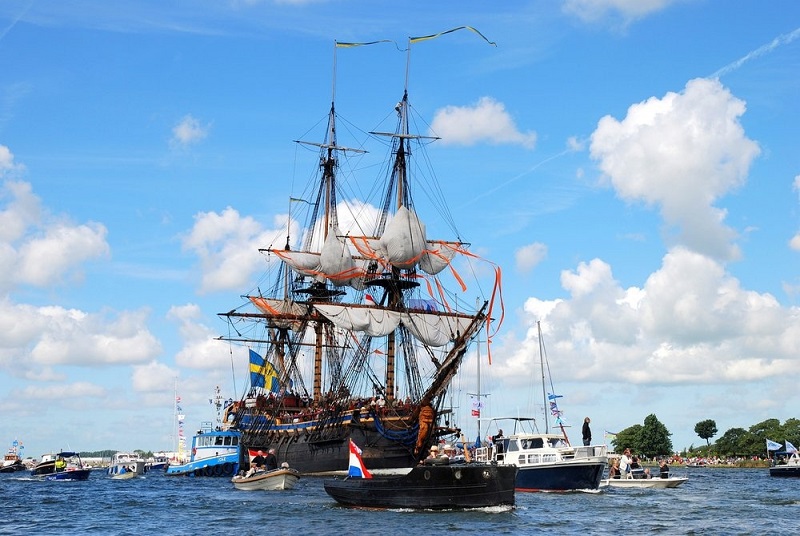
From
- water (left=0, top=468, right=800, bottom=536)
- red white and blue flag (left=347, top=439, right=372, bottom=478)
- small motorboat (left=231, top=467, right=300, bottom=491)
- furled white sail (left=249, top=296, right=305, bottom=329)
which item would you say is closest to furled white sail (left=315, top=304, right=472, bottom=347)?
furled white sail (left=249, top=296, right=305, bottom=329)

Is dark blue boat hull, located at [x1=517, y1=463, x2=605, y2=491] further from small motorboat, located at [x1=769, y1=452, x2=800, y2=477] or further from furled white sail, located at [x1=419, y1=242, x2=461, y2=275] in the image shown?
small motorboat, located at [x1=769, y1=452, x2=800, y2=477]

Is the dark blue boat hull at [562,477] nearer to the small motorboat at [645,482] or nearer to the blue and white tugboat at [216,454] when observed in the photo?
the small motorboat at [645,482]

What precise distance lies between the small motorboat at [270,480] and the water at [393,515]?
0.52m

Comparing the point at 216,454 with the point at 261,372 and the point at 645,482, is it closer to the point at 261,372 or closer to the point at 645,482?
the point at 261,372

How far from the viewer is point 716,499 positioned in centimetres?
6162

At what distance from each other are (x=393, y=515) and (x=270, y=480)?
2195 cm

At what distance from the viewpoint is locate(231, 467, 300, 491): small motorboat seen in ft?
202

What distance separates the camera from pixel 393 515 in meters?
42.1

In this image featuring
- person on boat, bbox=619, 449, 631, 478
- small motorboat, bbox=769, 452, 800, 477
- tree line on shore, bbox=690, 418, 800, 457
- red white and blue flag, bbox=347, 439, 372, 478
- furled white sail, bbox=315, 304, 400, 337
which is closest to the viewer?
red white and blue flag, bbox=347, 439, 372, 478

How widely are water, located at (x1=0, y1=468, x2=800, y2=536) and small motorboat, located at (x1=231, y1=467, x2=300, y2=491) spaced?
0.52 m

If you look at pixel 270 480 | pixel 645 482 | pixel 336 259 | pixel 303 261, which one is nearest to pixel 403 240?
pixel 336 259

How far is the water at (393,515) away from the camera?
40.3m

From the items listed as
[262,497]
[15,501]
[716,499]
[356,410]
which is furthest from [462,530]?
[356,410]

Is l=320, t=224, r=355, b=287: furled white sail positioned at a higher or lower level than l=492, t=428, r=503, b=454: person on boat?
higher
